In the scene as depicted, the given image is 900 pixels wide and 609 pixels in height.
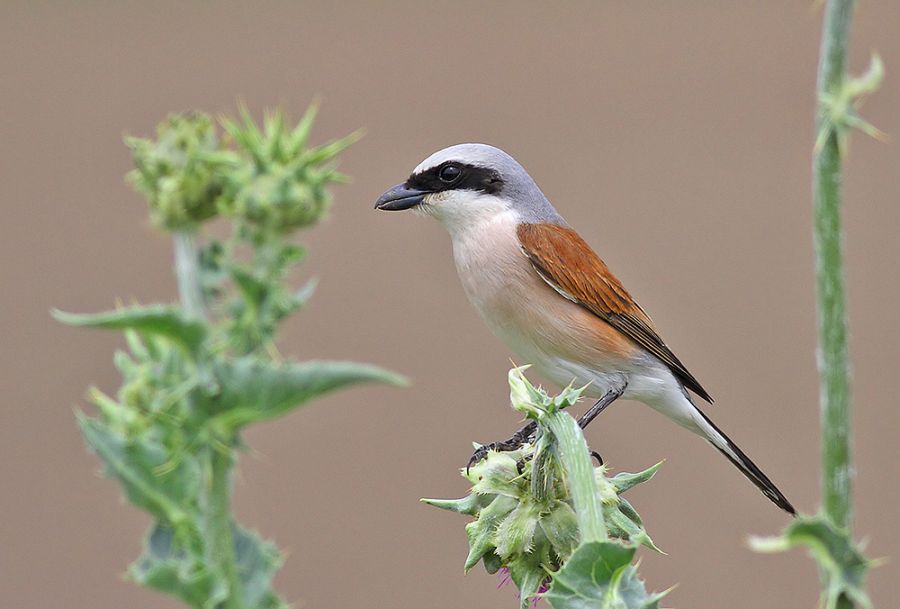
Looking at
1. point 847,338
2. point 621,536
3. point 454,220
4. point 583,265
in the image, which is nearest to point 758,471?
point 583,265

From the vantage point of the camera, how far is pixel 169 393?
0.88 m

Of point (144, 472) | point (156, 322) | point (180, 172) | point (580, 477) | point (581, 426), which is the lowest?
point (581, 426)

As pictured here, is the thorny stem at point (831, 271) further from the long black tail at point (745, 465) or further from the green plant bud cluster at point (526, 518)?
the long black tail at point (745, 465)

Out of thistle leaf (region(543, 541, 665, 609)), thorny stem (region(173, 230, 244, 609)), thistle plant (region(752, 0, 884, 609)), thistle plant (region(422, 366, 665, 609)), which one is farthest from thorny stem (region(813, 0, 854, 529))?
thorny stem (region(173, 230, 244, 609))

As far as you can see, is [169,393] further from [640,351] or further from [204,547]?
[640,351]

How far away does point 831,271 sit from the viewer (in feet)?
2.67

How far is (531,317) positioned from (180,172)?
7.48 feet

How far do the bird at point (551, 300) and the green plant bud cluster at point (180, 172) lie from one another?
208 centimetres

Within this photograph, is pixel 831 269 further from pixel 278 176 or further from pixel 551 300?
pixel 551 300

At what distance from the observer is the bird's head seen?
2.93 metres

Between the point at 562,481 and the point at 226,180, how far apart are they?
64cm

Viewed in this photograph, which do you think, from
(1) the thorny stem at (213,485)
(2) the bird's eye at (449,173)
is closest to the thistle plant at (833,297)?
(1) the thorny stem at (213,485)

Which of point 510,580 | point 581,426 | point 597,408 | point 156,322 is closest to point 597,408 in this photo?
point 597,408

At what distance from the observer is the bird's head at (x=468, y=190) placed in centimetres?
293
